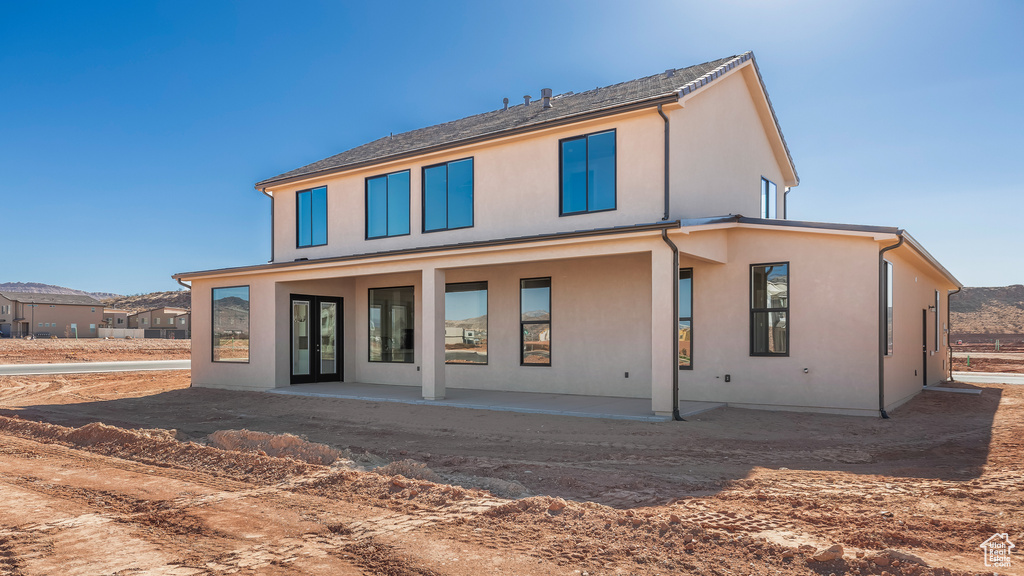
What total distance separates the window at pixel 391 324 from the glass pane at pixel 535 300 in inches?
131

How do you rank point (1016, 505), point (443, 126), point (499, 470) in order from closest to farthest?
point (1016, 505) → point (499, 470) → point (443, 126)

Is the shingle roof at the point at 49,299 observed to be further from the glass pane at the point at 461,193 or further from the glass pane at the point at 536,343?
the glass pane at the point at 536,343

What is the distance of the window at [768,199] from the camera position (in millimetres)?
Answer: 15914

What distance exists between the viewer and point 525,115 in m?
14.9

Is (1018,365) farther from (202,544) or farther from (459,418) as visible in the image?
(202,544)

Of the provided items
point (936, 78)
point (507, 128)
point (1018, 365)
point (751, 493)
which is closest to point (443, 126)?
point (507, 128)

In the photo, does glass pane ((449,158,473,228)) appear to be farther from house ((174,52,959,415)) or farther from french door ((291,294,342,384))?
french door ((291,294,342,384))

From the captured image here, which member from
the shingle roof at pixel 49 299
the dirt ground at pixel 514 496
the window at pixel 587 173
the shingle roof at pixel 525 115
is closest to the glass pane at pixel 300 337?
the shingle roof at pixel 525 115

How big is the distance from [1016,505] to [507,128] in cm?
1070

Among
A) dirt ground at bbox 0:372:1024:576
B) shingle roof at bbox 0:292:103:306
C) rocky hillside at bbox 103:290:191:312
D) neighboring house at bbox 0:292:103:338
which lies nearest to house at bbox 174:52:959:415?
dirt ground at bbox 0:372:1024:576

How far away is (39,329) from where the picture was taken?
224 feet

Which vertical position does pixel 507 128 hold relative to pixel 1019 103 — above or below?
below

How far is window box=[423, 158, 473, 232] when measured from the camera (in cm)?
1427

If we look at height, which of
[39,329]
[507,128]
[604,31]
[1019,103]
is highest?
[604,31]
